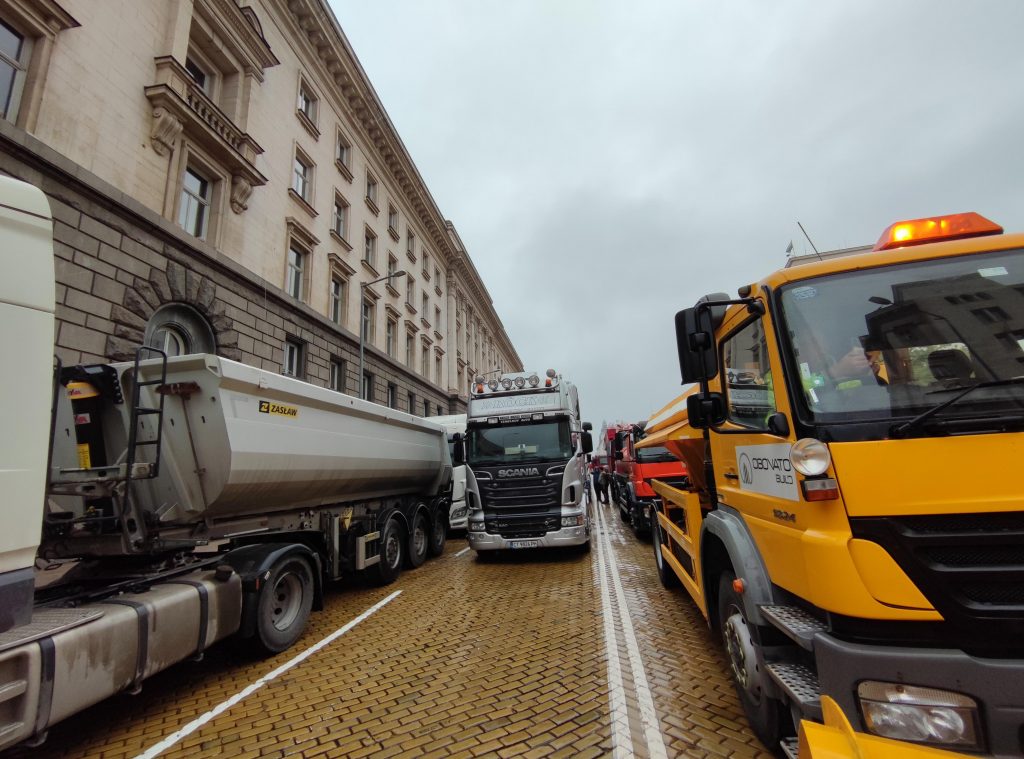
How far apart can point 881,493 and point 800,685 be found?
3.26ft

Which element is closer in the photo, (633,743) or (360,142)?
(633,743)

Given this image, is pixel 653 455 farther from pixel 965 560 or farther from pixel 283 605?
pixel 965 560

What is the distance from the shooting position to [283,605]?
5.11 meters

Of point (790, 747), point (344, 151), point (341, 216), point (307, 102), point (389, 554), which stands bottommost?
point (790, 747)

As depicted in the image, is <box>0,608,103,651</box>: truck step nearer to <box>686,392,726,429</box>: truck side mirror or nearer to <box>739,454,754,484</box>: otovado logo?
<box>686,392,726,429</box>: truck side mirror

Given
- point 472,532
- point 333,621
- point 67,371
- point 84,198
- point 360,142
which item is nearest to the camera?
point 67,371

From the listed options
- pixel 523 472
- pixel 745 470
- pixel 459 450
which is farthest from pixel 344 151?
pixel 745 470

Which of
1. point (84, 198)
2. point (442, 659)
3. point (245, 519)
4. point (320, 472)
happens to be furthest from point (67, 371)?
point (84, 198)

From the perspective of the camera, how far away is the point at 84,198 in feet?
29.9

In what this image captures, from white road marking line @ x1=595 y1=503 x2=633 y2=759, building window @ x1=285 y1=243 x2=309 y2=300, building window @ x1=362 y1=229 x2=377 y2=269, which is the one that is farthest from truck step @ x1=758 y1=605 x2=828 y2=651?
building window @ x1=362 y1=229 x2=377 y2=269

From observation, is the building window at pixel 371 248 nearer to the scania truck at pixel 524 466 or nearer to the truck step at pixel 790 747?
the scania truck at pixel 524 466

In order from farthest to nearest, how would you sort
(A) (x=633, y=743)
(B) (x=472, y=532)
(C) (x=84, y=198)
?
1. (C) (x=84, y=198)
2. (B) (x=472, y=532)
3. (A) (x=633, y=743)

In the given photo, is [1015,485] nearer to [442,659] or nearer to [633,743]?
[633,743]

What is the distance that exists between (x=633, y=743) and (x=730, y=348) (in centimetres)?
269
